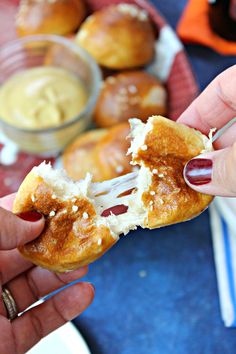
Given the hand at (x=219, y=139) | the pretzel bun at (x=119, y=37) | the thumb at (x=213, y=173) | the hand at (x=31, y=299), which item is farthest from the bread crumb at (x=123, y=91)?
the thumb at (x=213, y=173)

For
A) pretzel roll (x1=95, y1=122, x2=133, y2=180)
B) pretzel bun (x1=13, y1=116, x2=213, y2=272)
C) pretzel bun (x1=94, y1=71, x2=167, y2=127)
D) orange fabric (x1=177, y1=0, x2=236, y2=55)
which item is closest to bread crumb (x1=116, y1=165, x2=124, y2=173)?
pretzel roll (x1=95, y1=122, x2=133, y2=180)

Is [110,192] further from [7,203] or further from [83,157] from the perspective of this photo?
[83,157]

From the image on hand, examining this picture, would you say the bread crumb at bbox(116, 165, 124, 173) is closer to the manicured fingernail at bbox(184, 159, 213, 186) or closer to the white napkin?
the white napkin

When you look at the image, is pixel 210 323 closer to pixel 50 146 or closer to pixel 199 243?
pixel 199 243

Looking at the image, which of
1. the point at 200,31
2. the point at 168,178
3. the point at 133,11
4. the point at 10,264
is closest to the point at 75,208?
the point at 168,178

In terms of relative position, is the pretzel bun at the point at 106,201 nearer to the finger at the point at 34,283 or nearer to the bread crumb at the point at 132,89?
the finger at the point at 34,283
